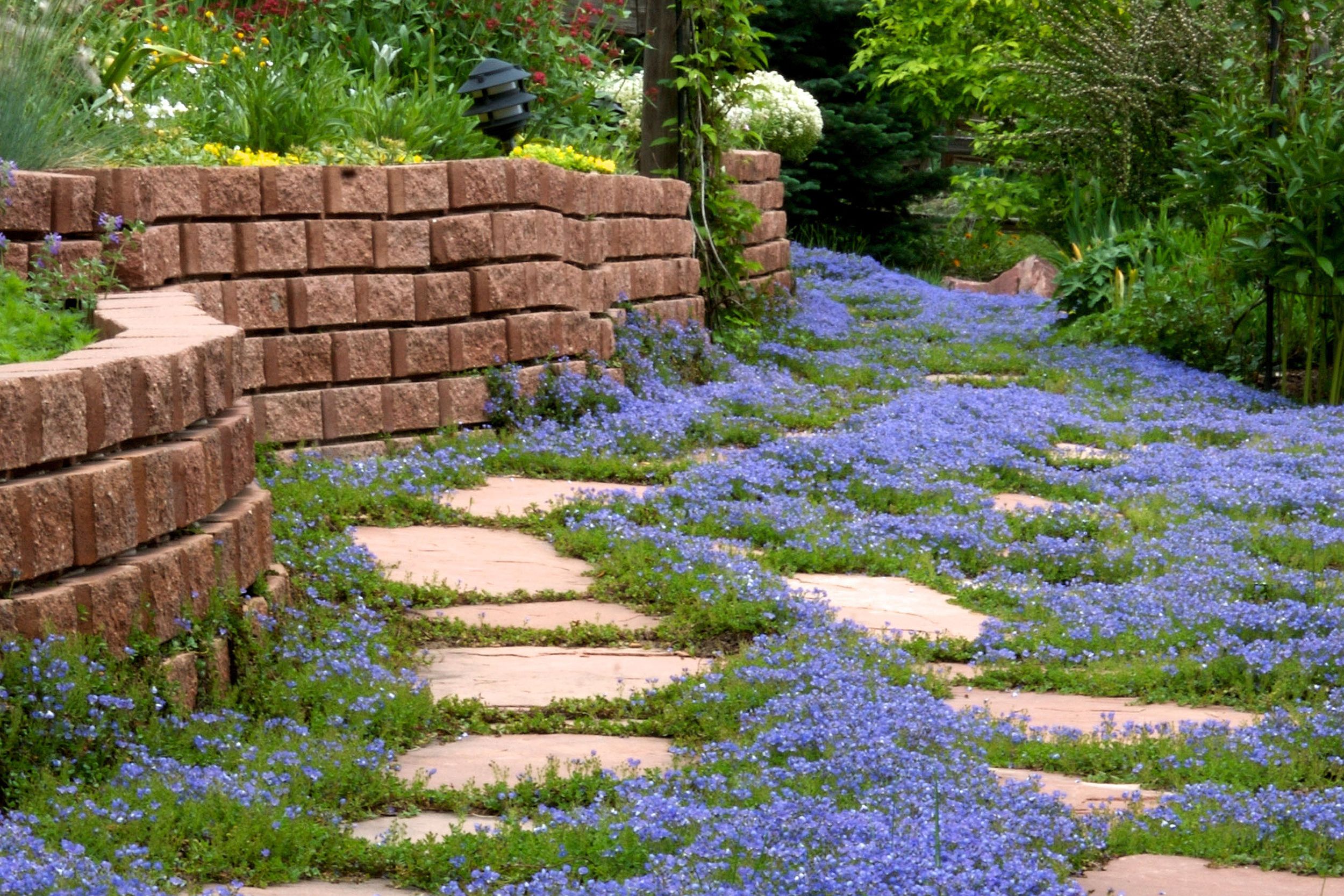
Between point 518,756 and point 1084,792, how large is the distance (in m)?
1.20

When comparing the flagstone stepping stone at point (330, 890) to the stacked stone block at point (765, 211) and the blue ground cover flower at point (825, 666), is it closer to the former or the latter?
the blue ground cover flower at point (825, 666)

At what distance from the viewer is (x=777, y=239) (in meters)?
11.3

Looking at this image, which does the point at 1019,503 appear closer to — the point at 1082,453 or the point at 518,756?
the point at 1082,453

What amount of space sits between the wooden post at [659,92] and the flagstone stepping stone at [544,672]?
5537mm

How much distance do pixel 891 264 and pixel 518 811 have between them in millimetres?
14845

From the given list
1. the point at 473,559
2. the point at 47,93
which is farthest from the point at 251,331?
the point at 473,559

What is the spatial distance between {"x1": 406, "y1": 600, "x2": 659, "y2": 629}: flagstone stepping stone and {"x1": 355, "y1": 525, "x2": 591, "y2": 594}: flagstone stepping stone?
0.11 metres

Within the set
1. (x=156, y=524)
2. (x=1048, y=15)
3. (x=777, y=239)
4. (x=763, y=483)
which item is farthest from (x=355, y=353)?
(x=1048, y=15)

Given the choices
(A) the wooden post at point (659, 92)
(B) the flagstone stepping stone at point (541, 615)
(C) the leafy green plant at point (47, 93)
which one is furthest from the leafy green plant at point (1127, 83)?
(B) the flagstone stepping stone at point (541, 615)

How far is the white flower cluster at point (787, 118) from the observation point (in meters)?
13.0

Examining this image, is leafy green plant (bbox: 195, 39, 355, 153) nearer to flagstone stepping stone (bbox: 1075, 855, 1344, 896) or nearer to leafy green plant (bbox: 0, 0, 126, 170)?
leafy green plant (bbox: 0, 0, 126, 170)

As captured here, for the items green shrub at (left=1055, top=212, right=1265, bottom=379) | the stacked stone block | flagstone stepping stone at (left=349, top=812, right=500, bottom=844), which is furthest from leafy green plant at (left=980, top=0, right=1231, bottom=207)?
flagstone stepping stone at (left=349, top=812, right=500, bottom=844)

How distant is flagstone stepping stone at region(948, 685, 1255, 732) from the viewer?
357 cm

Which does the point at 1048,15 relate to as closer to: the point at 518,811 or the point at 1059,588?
the point at 1059,588
